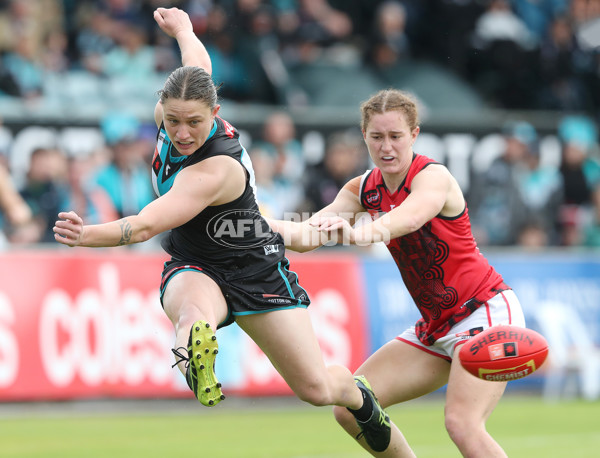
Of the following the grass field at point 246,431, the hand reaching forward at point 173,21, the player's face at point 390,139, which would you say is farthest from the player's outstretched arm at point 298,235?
the grass field at point 246,431

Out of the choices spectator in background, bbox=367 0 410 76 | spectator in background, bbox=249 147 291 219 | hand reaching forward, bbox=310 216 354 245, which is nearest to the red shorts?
hand reaching forward, bbox=310 216 354 245

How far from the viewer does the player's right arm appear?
632cm

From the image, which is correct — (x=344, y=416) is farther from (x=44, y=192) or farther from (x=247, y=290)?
(x=44, y=192)

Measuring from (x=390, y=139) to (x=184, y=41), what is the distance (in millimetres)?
1648

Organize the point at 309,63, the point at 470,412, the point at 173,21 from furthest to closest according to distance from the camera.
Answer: the point at 309,63 → the point at 173,21 → the point at 470,412

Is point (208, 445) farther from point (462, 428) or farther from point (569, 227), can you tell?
→ point (569, 227)

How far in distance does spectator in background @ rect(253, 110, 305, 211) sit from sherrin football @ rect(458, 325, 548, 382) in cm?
646

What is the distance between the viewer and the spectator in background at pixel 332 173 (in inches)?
472

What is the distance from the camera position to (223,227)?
19.2 ft

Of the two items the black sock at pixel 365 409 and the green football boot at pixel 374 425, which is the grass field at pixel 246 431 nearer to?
the green football boot at pixel 374 425

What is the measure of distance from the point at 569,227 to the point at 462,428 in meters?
9.31

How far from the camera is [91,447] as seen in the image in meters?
8.45

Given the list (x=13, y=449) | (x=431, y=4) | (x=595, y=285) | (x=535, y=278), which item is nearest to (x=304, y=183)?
(x=535, y=278)

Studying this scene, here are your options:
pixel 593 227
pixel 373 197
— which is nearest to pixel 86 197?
pixel 373 197
